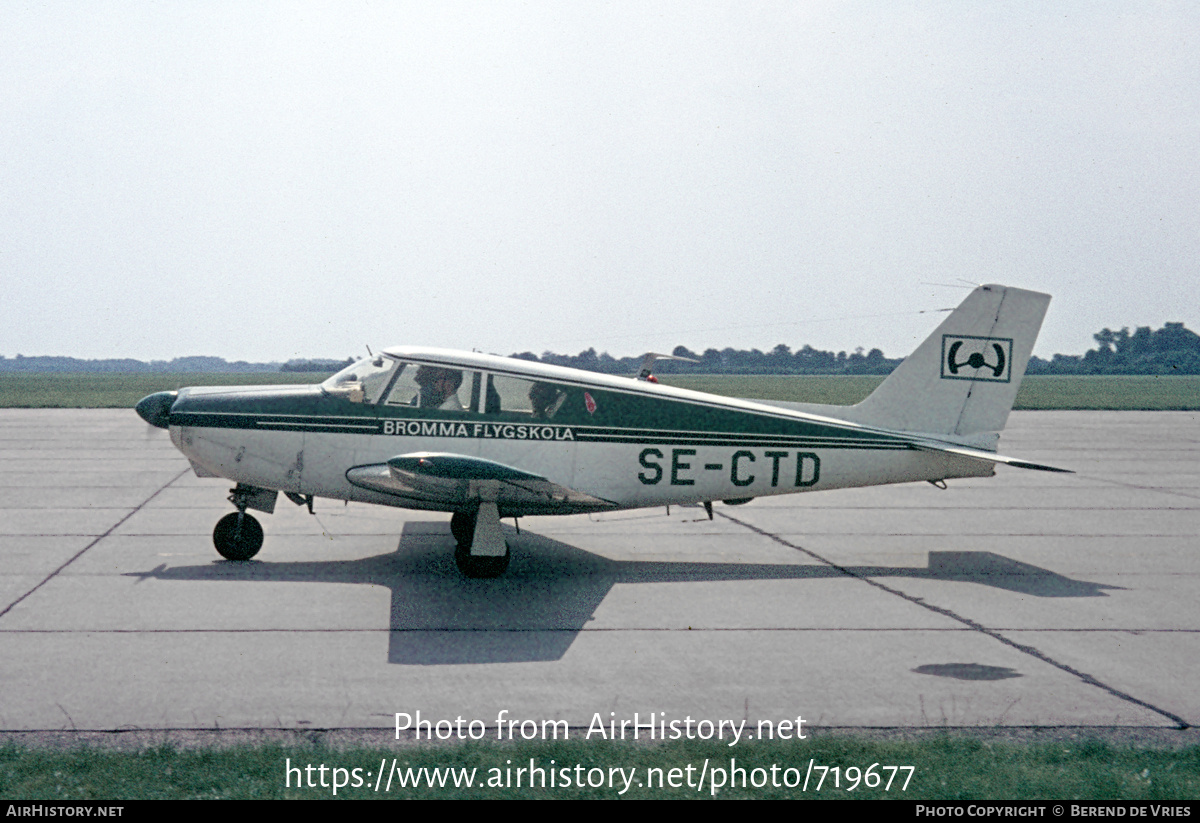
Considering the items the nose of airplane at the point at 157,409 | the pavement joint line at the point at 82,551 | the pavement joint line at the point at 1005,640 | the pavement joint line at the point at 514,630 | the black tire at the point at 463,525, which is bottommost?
the pavement joint line at the point at 82,551

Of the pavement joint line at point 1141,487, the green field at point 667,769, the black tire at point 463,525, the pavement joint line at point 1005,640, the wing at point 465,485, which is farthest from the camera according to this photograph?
the pavement joint line at point 1141,487

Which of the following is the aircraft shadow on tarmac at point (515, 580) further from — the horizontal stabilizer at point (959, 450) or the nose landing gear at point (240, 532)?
the horizontal stabilizer at point (959, 450)

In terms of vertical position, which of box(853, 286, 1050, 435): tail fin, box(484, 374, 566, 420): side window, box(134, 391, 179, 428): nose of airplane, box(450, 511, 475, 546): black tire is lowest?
box(450, 511, 475, 546): black tire

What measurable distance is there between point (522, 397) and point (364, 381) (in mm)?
1648

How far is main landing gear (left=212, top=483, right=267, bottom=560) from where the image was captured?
10.7 m

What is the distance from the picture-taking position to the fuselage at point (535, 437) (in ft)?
34.4

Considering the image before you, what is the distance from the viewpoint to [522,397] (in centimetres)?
1067

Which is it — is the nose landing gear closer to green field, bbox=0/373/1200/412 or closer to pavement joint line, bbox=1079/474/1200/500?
pavement joint line, bbox=1079/474/1200/500

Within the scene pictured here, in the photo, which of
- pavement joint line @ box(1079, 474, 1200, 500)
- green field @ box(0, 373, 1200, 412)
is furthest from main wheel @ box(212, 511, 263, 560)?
green field @ box(0, 373, 1200, 412)

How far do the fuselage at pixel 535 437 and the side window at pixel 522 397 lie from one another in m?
0.01

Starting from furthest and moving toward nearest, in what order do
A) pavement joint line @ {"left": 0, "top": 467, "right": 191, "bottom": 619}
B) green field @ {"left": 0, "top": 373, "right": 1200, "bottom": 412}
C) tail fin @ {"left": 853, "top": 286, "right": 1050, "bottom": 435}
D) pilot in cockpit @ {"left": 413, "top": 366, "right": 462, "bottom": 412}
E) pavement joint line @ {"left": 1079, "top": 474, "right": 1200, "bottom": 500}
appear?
green field @ {"left": 0, "top": 373, "right": 1200, "bottom": 412}
pavement joint line @ {"left": 1079, "top": 474, "right": 1200, "bottom": 500}
tail fin @ {"left": 853, "top": 286, "right": 1050, "bottom": 435}
pilot in cockpit @ {"left": 413, "top": 366, "right": 462, "bottom": 412}
pavement joint line @ {"left": 0, "top": 467, "right": 191, "bottom": 619}

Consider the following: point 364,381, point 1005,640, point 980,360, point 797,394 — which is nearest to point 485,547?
point 364,381

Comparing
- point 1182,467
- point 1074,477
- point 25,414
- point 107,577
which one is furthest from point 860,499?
point 25,414

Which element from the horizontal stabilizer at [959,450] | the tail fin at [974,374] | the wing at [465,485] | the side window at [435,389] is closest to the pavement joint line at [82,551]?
the wing at [465,485]
